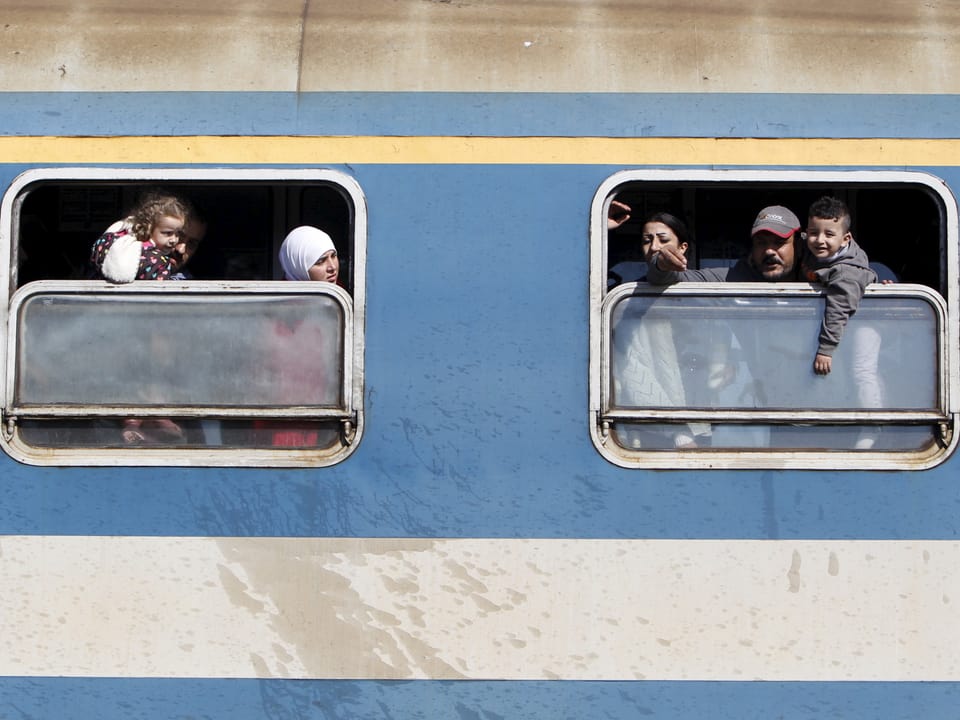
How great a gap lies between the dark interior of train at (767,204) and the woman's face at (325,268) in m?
0.85

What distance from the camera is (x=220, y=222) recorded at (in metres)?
3.68

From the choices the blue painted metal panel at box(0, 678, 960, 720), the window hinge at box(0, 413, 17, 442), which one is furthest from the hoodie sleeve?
the window hinge at box(0, 413, 17, 442)

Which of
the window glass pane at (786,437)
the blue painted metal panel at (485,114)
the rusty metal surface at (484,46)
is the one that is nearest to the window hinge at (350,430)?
the window glass pane at (786,437)

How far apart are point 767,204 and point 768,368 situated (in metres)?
0.87

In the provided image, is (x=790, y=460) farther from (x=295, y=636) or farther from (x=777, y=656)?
(x=295, y=636)

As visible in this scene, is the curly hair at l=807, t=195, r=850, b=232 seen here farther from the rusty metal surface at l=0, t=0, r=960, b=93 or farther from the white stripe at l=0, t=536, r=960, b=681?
the white stripe at l=0, t=536, r=960, b=681

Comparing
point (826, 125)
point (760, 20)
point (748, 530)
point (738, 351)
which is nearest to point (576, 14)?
point (760, 20)

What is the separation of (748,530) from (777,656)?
0.36 m

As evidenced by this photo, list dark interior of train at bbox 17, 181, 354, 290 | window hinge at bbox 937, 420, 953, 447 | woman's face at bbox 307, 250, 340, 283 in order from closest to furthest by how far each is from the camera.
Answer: window hinge at bbox 937, 420, 953, 447 → woman's face at bbox 307, 250, 340, 283 → dark interior of train at bbox 17, 181, 354, 290

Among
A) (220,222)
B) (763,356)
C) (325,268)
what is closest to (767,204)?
(763,356)

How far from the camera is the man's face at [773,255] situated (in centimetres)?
312

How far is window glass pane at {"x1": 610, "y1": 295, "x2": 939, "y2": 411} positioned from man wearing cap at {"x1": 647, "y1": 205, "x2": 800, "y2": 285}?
97 mm

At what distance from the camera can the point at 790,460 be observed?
298cm

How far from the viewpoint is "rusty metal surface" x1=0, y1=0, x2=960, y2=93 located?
10.3 ft
